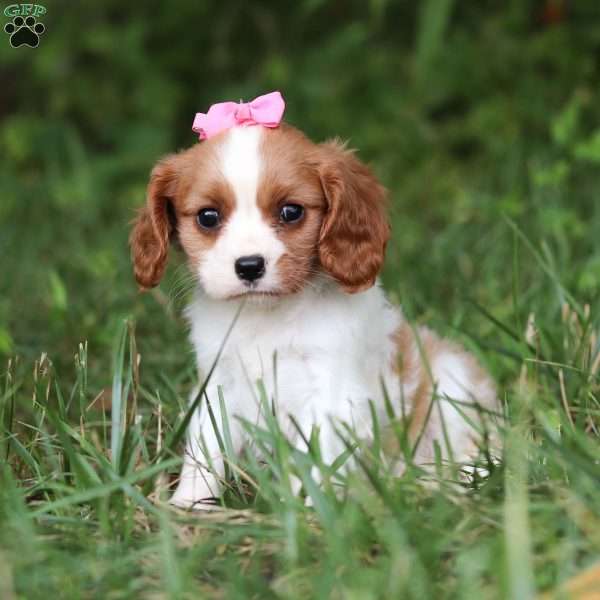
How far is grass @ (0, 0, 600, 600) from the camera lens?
2648mm

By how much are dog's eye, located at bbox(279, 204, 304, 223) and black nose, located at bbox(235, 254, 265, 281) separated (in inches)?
7.9

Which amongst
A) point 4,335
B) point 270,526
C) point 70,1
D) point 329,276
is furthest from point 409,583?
point 70,1

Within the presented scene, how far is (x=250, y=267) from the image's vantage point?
134 inches

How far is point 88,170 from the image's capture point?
7883 millimetres

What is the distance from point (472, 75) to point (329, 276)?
429 centimetres

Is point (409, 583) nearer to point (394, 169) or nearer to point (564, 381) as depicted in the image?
point (564, 381)

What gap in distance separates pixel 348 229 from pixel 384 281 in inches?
77.2

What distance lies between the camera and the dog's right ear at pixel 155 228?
375 cm

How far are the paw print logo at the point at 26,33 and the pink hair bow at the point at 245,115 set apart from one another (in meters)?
2.57

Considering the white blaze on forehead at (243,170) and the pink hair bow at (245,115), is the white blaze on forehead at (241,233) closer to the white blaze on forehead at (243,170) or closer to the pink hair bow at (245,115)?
the white blaze on forehead at (243,170)

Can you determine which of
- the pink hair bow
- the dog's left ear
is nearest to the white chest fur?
the dog's left ear

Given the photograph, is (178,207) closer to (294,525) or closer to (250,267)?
(250,267)

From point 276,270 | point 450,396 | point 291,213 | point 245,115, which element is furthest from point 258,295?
point 450,396

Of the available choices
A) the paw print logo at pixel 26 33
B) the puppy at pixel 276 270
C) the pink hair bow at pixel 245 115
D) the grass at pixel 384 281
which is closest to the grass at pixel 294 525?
the grass at pixel 384 281
